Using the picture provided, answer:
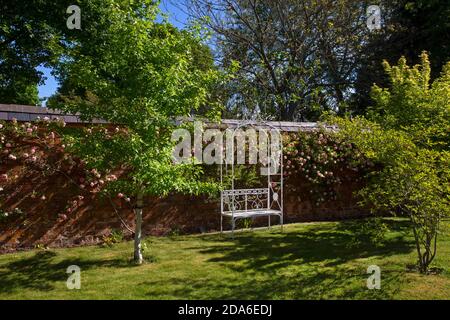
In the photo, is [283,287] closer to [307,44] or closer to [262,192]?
[262,192]

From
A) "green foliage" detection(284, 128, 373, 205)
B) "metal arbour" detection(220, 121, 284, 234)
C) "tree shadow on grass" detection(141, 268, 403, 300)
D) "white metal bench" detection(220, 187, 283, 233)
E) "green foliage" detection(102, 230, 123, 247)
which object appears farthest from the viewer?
"green foliage" detection(284, 128, 373, 205)

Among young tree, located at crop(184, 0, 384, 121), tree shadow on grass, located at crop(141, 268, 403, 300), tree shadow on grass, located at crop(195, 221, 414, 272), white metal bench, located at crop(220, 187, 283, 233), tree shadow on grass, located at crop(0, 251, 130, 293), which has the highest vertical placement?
young tree, located at crop(184, 0, 384, 121)

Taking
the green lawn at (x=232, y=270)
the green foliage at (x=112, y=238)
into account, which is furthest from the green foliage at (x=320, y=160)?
the green foliage at (x=112, y=238)

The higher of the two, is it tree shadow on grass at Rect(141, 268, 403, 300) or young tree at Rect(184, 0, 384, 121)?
young tree at Rect(184, 0, 384, 121)

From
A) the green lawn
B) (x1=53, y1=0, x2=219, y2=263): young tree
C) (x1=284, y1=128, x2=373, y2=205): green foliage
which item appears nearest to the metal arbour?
(x1=284, y1=128, x2=373, y2=205): green foliage

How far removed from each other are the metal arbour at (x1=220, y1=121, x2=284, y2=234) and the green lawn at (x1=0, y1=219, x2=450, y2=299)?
824mm

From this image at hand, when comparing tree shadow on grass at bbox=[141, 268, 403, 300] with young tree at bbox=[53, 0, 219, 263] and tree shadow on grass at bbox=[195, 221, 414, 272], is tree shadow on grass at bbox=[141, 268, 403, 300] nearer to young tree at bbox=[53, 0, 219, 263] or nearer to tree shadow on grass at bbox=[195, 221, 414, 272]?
tree shadow on grass at bbox=[195, 221, 414, 272]

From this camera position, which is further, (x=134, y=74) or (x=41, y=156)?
(x=41, y=156)

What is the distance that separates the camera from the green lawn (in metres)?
4.74

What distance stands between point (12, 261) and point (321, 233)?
5.34 meters

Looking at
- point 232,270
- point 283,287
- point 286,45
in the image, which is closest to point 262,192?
point 232,270
